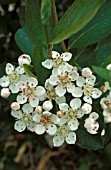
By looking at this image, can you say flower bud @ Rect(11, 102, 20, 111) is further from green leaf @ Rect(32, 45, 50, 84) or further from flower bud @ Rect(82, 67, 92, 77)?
flower bud @ Rect(82, 67, 92, 77)

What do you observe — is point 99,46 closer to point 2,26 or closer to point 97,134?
point 97,134

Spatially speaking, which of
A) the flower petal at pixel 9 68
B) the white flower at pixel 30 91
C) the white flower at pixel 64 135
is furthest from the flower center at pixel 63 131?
the flower petal at pixel 9 68

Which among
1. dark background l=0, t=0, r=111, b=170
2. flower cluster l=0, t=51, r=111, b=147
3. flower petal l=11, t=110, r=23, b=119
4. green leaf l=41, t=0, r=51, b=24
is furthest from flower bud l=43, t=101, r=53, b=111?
dark background l=0, t=0, r=111, b=170

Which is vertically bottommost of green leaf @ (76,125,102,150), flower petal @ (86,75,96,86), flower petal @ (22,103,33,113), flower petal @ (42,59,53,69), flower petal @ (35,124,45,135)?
green leaf @ (76,125,102,150)

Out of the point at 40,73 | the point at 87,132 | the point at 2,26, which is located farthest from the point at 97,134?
the point at 2,26

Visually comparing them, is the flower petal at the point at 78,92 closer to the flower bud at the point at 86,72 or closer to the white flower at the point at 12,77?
the flower bud at the point at 86,72
